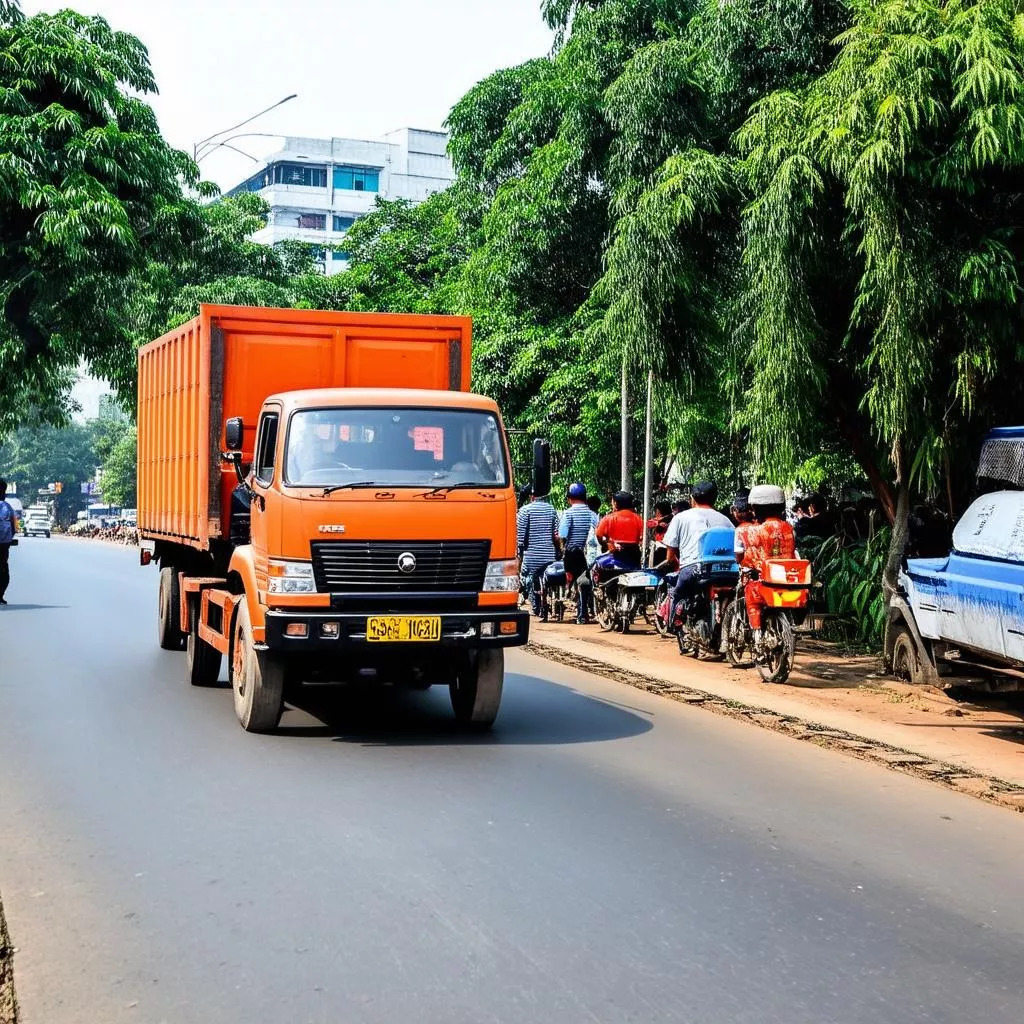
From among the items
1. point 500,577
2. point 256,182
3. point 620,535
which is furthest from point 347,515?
point 256,182

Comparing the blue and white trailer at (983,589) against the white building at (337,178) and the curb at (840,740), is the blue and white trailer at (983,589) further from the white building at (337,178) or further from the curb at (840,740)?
the white building at (337,178)

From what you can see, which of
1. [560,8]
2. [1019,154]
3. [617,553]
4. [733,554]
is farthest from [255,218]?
[1019,154]

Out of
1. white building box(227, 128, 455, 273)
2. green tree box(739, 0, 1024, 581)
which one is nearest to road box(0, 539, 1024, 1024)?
green tree box(739, 0, 1024, 581)

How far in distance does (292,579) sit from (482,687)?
156 cm

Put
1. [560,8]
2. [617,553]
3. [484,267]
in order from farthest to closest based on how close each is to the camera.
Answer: [484,267]
[560,8]
[617,553]

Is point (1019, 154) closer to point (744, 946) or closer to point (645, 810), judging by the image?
point (645, 810)

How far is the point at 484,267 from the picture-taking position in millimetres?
25672

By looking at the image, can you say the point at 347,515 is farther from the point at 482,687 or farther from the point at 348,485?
the point at 482,687

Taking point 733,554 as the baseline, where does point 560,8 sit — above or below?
above

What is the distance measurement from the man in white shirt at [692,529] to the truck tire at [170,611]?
5.11 m

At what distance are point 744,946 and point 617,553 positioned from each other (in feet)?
44.0

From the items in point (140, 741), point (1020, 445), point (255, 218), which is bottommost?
point (140, 741)

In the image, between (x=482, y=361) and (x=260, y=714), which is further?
(x=482, y=361)

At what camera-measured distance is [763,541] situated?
1312cm
